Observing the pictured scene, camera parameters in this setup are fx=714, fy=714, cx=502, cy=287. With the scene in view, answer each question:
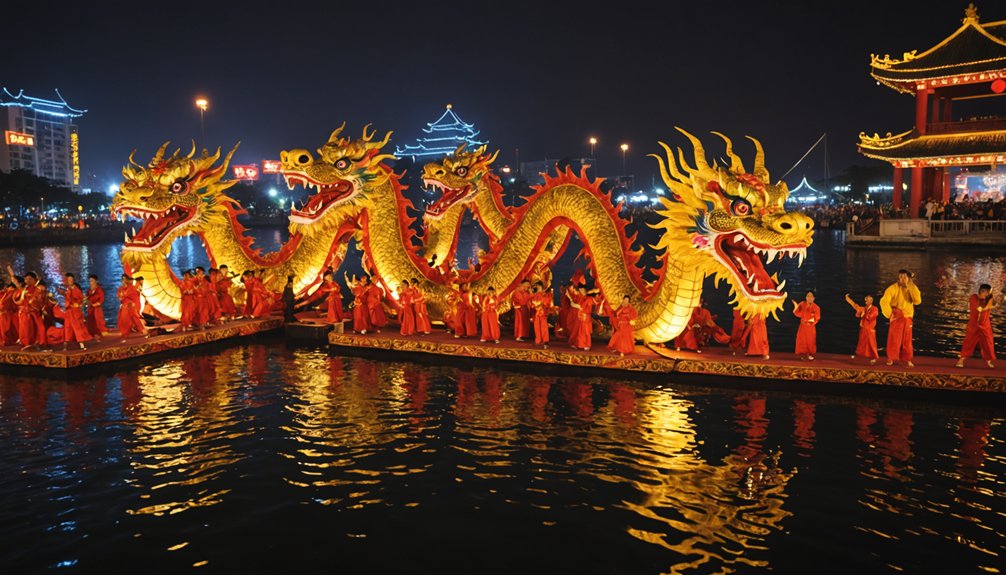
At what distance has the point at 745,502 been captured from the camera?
6406mm

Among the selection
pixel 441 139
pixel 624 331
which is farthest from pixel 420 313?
pixel 441 139

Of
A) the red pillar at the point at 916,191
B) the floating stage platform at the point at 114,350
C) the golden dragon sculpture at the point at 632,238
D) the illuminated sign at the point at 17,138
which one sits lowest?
the floating stage platform at the point at 114,350

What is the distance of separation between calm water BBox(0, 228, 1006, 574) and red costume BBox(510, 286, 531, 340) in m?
1.93

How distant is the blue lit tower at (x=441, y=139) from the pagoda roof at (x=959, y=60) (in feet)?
228

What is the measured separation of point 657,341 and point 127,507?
763 centimetres

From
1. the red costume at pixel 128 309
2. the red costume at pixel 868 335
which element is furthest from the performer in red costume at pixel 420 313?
the red costume at pixel 868 335

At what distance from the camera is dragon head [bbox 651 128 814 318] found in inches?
396

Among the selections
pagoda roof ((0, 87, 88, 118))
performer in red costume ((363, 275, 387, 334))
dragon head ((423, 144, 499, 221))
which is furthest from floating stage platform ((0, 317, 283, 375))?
pagoda roof ((0, 87, 88, 118))

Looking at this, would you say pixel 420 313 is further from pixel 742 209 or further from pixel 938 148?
pixel 938 148

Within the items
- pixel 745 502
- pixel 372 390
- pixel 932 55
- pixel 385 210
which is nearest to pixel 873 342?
pixel 745 502

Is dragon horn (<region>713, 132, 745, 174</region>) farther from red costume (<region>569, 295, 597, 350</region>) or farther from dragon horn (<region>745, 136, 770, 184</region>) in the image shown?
red costume (<region>569, 295, 597, 350</region>)

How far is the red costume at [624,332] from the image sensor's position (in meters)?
11.1

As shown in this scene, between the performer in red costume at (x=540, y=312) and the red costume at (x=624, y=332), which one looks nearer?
the red costume at (x=624, y=332)

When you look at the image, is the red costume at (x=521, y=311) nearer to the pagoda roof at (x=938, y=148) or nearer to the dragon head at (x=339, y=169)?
the dragon head at (x=339, y=169)
